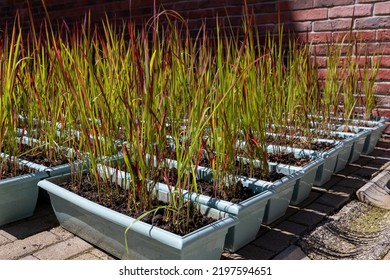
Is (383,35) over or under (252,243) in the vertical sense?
over

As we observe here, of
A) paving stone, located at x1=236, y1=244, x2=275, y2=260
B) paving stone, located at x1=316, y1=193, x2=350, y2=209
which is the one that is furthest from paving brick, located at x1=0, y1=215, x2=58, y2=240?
paving stone, located at x1=316, y1=193, x2=350, y2=209

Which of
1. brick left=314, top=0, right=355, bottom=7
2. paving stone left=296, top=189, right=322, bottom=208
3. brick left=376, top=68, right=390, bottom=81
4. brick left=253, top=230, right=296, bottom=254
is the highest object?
brick left=314, top=0, right=355, bottom=7

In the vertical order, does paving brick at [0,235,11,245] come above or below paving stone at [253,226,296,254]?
below

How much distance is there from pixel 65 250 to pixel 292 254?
931 mm

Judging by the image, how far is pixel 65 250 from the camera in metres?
1.85

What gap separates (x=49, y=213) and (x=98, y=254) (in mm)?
540

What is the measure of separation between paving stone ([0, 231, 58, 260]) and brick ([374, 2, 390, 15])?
2.61 meters

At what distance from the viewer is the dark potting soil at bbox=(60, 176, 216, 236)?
163 cm

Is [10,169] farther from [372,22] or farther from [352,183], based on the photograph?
[372,22]

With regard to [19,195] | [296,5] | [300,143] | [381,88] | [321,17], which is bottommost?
[19,195]

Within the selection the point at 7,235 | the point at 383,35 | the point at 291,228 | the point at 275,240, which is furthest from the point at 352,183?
the point at 7,235

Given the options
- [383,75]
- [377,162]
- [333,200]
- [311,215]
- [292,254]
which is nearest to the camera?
[292,254]

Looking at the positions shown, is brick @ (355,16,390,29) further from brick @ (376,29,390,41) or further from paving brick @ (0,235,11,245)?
paving brick @ (0,235,11,245)

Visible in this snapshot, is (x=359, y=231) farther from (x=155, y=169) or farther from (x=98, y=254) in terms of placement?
(x=98, y=254)
